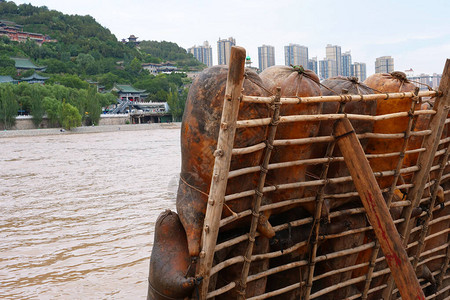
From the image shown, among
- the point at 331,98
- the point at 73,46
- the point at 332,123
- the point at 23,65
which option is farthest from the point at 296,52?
the point at 73,46

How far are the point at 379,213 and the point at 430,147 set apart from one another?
93cm

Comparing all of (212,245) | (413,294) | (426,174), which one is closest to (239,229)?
(212,245)

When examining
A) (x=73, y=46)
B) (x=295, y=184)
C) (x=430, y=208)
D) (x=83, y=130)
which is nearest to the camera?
(x=295, y=184)

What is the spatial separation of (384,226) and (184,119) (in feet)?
3.78

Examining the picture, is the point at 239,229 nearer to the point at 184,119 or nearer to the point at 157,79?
the point at 184,119

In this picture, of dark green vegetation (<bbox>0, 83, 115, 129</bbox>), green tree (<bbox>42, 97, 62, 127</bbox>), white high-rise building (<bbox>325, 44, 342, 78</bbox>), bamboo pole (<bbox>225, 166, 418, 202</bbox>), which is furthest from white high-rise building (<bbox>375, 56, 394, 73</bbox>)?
green tree (<bbox>42, 97, 62, 127</bbox>)

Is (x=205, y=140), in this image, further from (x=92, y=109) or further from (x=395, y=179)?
(x=92, y=109)

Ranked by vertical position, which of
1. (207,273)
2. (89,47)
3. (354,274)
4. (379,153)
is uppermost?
(89,47)

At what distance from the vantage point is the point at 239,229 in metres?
2.21

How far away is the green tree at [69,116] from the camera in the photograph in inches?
1544

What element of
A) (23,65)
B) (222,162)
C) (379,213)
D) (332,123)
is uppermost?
(23,65)

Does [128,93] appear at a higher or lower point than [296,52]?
lower

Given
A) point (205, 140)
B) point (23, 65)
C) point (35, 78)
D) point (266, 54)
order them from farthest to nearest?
1. point (23, 65)
2. point (35, 78)
3. point (266, 54)
4. point (205, 140)

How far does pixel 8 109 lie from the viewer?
36.6 m
